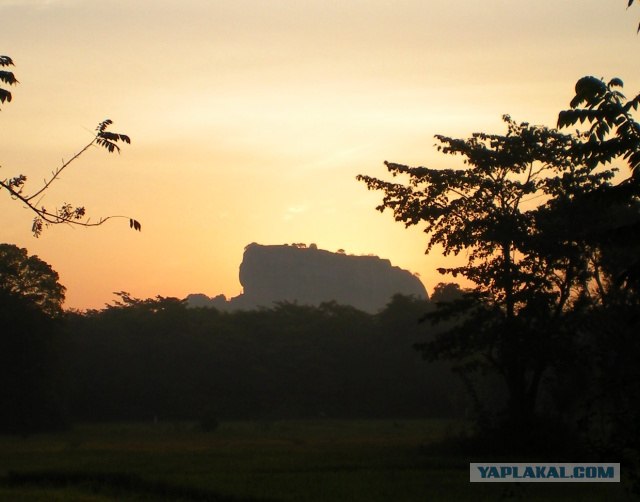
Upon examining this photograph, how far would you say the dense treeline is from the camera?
7062cm

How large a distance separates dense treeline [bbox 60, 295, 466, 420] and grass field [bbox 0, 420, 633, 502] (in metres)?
19.7

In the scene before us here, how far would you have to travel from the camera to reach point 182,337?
247ft

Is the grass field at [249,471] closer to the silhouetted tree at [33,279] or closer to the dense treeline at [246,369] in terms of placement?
the silhouetted tree at [33,279]

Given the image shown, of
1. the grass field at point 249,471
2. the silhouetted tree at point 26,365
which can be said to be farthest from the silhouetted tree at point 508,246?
the silhouetted tree at point 26,365

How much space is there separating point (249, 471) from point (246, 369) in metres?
44.5

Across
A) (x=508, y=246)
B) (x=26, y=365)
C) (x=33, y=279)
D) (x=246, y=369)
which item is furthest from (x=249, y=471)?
(x=246, y=369)

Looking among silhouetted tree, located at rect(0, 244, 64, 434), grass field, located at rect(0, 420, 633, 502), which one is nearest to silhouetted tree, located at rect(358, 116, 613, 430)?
grass field, located at rect(0, 420, 633, 502)

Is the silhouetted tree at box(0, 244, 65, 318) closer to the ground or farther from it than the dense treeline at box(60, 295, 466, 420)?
farther from it

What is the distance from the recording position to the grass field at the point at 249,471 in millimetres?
23719

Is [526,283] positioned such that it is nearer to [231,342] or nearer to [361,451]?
[361,451]

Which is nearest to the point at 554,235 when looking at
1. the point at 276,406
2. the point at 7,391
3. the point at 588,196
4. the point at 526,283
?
the point at 526,283

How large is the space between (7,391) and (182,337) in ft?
66.6

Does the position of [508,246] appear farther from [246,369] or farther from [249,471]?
[246,369]

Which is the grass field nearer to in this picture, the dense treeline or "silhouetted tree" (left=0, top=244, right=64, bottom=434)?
"silhouetted tree" (left=0, top=244, right=64, bottom=434)
